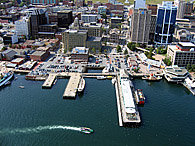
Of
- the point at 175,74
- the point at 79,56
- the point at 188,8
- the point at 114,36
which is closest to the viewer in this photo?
the point at 175,74

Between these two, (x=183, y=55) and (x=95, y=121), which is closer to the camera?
(x=95, y=121)

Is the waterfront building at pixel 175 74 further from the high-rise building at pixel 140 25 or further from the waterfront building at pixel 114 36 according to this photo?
the waterfront building at pixel 114 36

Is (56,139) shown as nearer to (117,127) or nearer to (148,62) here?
(117,127)

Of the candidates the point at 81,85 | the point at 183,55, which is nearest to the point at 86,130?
the point at 81,85

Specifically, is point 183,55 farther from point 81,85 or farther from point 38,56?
point 38,56

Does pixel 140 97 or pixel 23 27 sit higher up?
pixel 23 27

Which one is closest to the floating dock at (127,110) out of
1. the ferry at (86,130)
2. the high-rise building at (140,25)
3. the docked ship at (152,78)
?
the ferry at (86,130)

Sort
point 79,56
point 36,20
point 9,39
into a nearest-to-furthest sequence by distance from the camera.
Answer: point 79,56, point 9,39, point 36,20

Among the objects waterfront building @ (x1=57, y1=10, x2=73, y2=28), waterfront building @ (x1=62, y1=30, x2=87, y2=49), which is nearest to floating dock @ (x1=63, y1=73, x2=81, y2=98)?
waterfront building @ (x1=62, y1=30, x2=87, y2=49)
